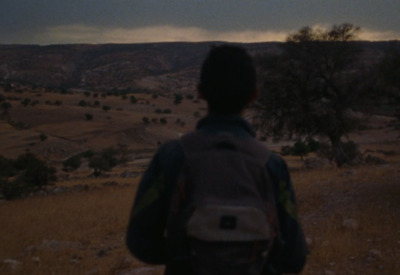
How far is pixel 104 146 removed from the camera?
51031 millimetres

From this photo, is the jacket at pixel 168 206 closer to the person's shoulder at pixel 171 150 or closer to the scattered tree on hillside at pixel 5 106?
the person's shoulder at pixel 171 150

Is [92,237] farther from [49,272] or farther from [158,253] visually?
[158,253]

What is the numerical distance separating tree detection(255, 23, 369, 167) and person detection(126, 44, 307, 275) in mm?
17755

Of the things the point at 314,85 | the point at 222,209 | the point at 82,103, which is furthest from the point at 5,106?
the point at 222,209

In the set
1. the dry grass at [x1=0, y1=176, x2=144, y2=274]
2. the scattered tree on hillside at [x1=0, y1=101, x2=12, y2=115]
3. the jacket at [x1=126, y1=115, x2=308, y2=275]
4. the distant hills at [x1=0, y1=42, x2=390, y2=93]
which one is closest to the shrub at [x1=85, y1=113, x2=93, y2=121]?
the scattered tree on hillside at [x1=0, y1=101, x2=12, y2=115]

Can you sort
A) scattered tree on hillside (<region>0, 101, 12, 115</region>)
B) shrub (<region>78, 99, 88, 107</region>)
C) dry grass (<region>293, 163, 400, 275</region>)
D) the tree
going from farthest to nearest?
shrub (<region>78, 99, 88, 107</region>) < scattered tree on hillside (<region>0, 101, 12, 115</region>) < the tree < dry grass (<region>293, 163, 400, 275</region>)

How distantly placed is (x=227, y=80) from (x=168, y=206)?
24.8 inches

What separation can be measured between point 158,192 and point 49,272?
5505 mm

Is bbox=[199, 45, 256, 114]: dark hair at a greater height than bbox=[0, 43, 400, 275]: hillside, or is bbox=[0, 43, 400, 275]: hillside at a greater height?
bbox=[199, 45, 256, 114]: dark hair

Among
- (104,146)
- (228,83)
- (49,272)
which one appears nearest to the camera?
(228,83)

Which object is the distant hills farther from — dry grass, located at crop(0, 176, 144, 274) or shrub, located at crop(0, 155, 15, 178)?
dry grass, located at crop(0, 176, 144, 274)

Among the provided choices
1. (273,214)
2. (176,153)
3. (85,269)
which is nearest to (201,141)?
(176,153)

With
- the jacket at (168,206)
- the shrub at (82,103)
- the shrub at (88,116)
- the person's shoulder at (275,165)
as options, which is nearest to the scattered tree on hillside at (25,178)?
the jacket at (168,206)

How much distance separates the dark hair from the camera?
2.18 meters
